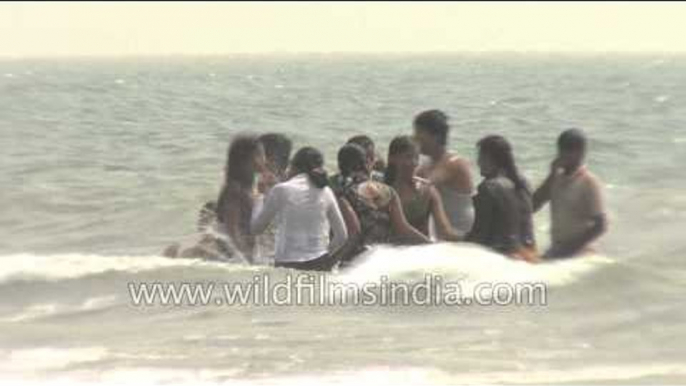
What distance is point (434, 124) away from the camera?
7672mm

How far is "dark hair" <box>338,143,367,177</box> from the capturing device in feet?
24.3

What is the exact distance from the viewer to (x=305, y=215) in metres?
7.32

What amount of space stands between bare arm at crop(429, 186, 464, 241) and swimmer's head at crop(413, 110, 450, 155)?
309 mm

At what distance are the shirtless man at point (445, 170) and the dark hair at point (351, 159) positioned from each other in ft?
1.61

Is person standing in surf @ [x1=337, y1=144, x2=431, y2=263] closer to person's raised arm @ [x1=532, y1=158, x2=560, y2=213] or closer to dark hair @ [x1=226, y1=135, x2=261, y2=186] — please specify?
dark hair @ [x1=226, y1=135, x2=261, y2=186]

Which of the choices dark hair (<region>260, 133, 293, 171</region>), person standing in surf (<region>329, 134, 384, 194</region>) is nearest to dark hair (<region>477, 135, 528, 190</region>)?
person standing in surf (<region>329, 134, 384, 194</region>)

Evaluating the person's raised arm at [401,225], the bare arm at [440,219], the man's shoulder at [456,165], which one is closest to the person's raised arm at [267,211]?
the person's raised arm at [401,225]

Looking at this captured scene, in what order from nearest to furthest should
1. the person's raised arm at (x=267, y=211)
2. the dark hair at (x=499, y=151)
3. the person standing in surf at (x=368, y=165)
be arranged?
the dark hair at (x=499, y=151) → the person's raised arm at (x=267, y=211) → the person standing in surf at (x=368, y=165)

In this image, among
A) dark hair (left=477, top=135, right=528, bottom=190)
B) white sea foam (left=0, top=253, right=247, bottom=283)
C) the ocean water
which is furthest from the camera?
white sea foam (left=0, top=253, right=247, bottom=283)

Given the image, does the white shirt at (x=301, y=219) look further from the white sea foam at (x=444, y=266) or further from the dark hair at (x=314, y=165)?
the white sea foam at (x=444, y=266)

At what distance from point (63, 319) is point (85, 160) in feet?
38.4

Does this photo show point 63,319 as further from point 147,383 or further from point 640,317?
point 640,317

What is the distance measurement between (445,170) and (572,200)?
0.85 m

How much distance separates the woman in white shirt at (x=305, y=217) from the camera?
24.0 ft
